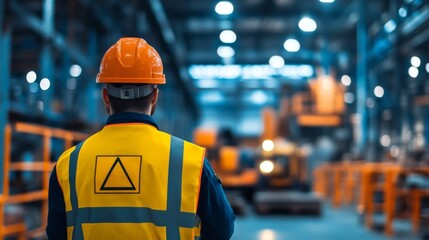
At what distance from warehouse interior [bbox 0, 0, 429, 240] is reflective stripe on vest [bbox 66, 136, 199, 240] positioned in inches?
183

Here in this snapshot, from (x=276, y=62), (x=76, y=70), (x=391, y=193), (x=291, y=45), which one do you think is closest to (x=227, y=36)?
(x=276, y=62)

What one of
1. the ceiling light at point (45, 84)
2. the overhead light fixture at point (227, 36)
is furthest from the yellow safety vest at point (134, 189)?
the overhead light fixture at point (227, 36)

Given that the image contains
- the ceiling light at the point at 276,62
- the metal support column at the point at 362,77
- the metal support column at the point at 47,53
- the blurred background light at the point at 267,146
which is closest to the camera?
the metal support column at the point at 47,53

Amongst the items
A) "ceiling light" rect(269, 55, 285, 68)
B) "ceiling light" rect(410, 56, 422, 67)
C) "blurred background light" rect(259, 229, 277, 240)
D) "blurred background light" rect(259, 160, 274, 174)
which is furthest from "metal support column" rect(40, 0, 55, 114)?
"ceiling light" rect(269, 55, 285, 68)

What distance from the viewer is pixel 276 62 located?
28266 millimetres

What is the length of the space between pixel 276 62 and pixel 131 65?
26.3 m

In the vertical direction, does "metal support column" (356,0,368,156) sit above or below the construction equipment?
above

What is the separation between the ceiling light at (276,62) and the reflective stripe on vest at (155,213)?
1016 inches

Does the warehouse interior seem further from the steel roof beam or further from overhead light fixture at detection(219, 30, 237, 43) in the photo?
overhead light fixture at detection(219, 30, 237, 43)

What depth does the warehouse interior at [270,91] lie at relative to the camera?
9.93 metres

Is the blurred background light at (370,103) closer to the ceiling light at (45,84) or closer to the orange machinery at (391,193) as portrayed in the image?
the orange machinery at (391,193)

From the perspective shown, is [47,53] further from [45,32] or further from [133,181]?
[133,181]

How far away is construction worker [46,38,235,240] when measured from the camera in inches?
83.2

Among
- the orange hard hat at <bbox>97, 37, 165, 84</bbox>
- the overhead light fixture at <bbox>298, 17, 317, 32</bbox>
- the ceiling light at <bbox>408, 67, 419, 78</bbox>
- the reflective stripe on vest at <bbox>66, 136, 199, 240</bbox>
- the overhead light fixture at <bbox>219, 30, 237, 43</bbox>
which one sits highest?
the overhead light fixture at <bbox>219, 30, 237, 43</bbox>
